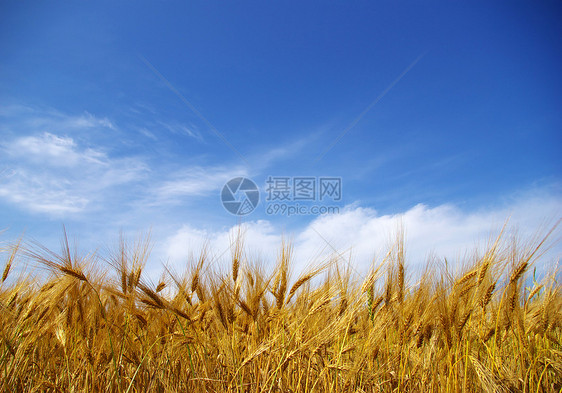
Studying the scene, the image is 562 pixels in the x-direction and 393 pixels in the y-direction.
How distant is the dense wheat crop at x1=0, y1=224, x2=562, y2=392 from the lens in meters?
2.52

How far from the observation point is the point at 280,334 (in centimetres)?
268

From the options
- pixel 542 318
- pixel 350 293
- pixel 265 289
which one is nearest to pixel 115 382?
pixel 265 289

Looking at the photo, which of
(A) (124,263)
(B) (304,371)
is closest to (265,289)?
(B) (304,371)

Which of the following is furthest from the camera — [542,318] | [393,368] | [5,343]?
[542,318]

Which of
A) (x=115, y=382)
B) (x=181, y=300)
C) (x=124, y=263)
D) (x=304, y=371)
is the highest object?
(x=124, y=263)

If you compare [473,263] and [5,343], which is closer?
[5,343]

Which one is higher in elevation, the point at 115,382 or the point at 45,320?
the point at 45,320

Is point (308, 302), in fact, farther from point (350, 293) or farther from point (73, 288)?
point (73, 288)

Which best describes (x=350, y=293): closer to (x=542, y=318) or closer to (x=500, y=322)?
(x=500, y=322)

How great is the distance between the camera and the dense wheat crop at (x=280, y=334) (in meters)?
2.52

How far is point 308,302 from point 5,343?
7.54ft

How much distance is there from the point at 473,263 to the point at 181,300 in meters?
2.56

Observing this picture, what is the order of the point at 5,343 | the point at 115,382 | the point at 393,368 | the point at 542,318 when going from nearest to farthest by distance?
the point at 5,343, the point at 115,382, the point at 393,368, the point at 542,318

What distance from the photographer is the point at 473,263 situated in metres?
3.01
